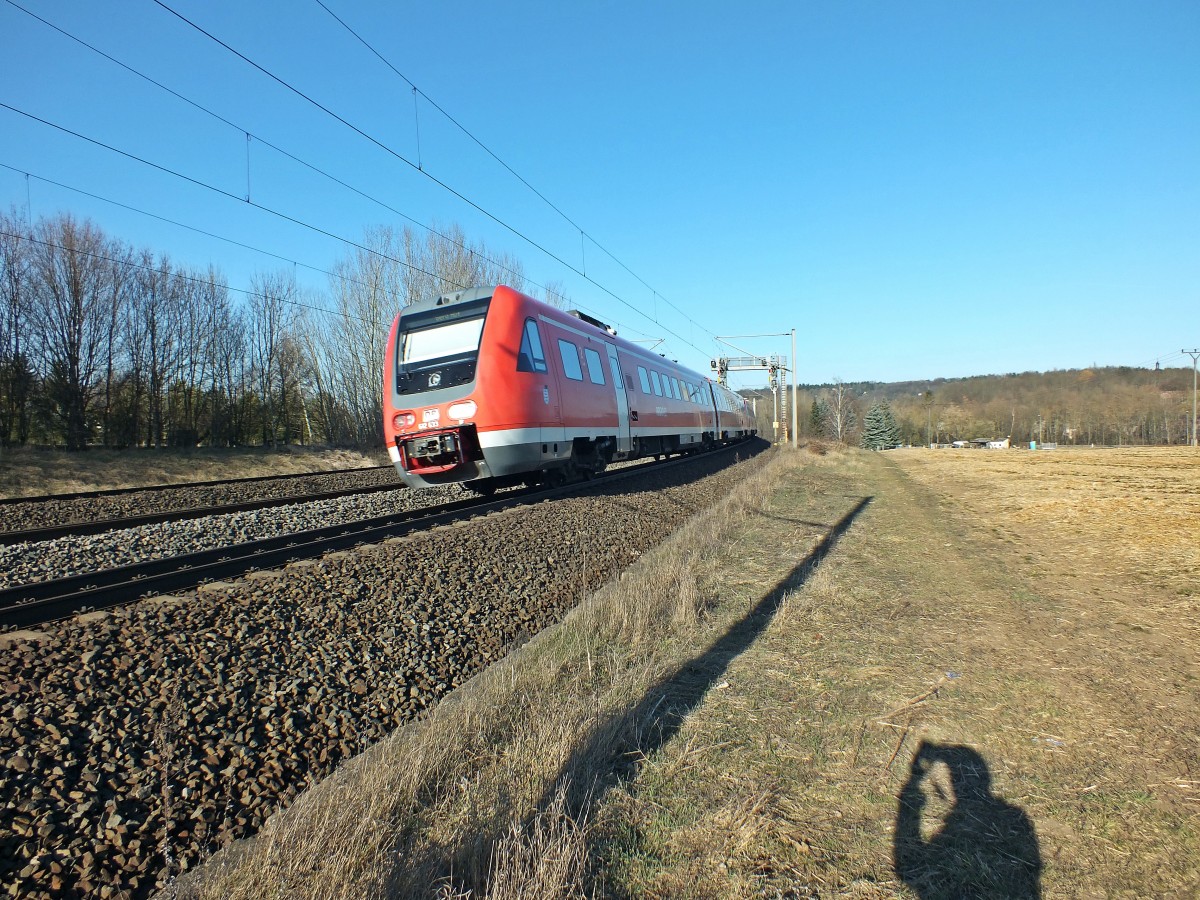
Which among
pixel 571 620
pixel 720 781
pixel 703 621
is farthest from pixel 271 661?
pixel 703 621

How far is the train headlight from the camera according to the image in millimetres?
9406

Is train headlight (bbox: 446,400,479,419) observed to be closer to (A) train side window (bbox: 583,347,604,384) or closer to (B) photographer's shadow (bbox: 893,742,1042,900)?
(A) train side window (bbox: 583,347,604,384)

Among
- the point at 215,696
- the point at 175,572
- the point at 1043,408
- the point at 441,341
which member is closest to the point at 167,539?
the point at 175,572

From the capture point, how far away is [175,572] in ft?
17.5

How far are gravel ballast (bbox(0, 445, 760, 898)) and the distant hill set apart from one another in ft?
237

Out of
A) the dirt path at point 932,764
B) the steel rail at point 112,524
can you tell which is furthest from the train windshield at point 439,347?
the dirt path at point 932,764

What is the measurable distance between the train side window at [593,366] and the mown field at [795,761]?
24.6ft

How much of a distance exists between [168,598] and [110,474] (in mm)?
19135

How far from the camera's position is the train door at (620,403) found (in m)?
14.4

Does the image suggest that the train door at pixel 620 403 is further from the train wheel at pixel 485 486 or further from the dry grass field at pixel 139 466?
the dry grass field at pixel 139 466

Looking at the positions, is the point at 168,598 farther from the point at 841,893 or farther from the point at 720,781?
the point at 841,893

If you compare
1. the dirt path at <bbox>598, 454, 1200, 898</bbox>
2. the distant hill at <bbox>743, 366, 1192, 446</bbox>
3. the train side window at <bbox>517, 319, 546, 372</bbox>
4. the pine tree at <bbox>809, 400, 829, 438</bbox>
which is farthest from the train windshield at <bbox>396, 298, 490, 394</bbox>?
the pine tree at <bbox>809, 400, 829, 438</bbox>

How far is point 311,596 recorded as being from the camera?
4.88 meters

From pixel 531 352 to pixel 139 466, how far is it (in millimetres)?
17984
